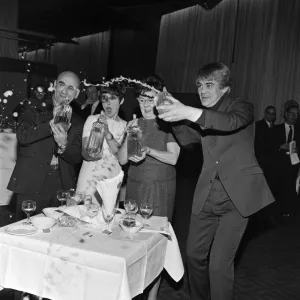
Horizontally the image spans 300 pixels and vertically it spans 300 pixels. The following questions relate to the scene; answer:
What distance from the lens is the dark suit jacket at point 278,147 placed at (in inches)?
213

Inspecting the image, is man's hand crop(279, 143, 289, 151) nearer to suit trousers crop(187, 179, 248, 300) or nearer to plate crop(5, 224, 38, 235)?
suit trousers crop(187, 179, 248, 300)

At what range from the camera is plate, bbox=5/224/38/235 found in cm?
184

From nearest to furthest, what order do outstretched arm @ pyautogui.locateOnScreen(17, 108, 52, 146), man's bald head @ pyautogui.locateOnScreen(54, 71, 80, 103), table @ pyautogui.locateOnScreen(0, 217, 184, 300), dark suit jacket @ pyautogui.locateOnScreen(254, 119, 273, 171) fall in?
table @ pyautogui.locateOnScreen(0, 217, 184, 300) → outstretched arm @ pyautogui.locateOnScreen(17, 108, 52, 146) → man's bald head @ pyautogui.locateOnScreen(54, 71, 80, 103) → dark suit jacket @ pyautogui.locateOnScreen(254, 119, 273, 171)

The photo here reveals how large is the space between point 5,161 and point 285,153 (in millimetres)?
3792

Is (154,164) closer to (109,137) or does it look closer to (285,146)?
(109,137)

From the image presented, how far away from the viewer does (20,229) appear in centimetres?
189

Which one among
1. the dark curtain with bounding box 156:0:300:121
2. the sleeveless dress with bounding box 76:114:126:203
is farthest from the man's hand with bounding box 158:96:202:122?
the dark curtain with bounding box 156:0:300:121

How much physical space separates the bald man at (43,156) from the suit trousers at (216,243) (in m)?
0.93

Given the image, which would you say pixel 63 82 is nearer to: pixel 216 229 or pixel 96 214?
A: pixel 96 214

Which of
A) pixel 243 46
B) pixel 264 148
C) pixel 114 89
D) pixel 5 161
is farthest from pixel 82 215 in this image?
pixel 243 46

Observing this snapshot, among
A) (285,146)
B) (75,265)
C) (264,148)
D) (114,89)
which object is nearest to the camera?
(75,265)

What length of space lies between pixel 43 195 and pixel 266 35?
23.1ft

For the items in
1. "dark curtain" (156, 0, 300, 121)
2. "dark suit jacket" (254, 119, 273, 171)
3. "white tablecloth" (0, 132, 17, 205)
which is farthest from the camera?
"dark curtain" (156, 0, 300, 121)

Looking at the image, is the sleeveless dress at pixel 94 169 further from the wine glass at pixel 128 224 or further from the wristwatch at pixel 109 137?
the wine glass at pixel 128 224
